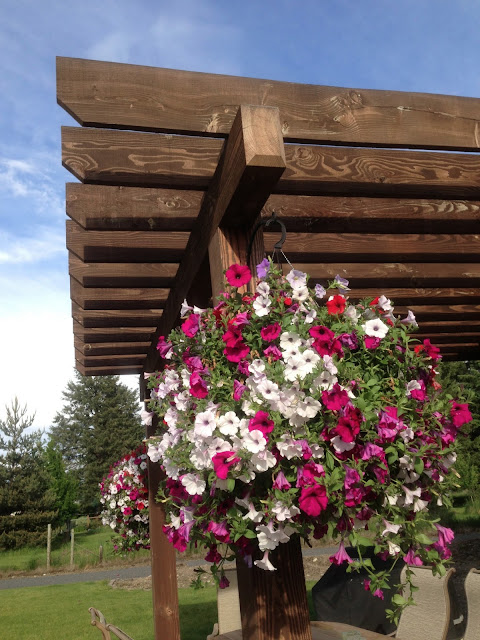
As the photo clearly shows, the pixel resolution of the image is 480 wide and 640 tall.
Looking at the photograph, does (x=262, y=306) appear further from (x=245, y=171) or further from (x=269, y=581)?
(x=269, y=581)

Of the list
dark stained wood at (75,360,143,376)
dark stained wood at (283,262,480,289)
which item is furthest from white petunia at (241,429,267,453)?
dark stained wood at (75,360,143,376)

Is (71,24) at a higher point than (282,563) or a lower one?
higher

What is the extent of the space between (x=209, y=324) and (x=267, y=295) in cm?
27

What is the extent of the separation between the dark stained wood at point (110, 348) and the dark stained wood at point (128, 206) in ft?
9.52

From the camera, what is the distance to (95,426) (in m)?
37.3

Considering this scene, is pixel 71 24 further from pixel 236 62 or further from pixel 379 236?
pixel 379 236

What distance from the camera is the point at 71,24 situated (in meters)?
3.08

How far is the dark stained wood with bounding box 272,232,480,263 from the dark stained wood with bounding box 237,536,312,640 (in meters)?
2.24

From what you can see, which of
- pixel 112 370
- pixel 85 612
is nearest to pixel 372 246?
pixel 112 370

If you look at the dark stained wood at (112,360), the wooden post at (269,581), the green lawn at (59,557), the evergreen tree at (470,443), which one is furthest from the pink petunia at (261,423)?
the green lawn at (59,557)

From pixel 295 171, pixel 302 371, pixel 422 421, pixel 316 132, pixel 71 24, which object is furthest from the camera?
pixel 71 24

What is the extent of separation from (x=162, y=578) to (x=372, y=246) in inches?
145

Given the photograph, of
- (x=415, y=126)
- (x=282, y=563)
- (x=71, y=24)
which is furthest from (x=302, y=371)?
(x=71, y=24)

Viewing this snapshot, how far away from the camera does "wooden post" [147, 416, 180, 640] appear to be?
17.5ft
